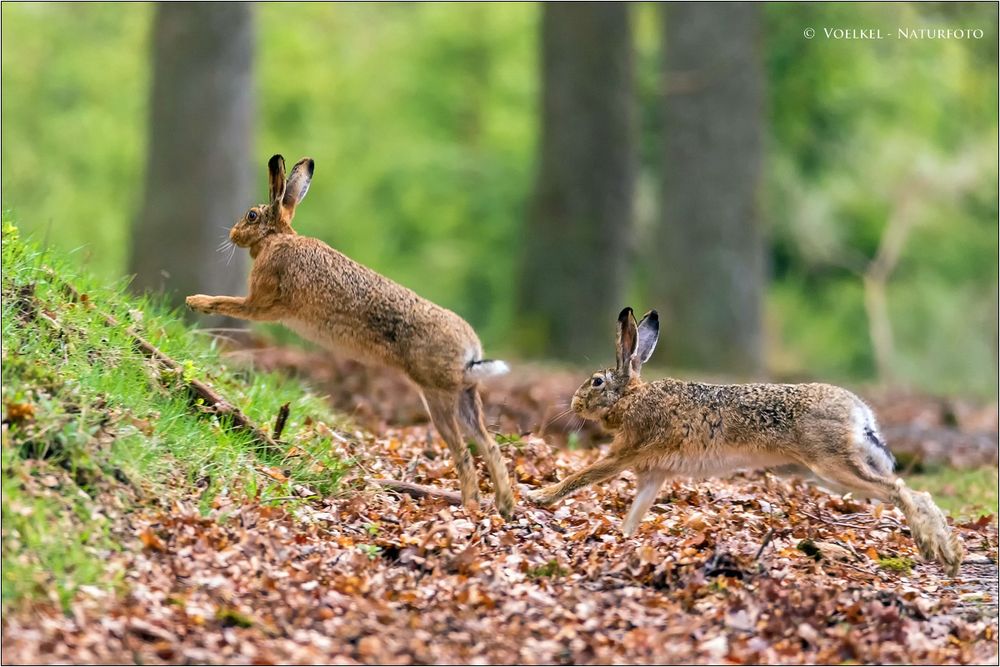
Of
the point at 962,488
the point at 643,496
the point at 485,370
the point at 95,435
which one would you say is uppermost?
the point at 485,370

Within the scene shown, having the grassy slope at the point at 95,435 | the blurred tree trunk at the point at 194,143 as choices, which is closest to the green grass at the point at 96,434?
the grassy slope at the point at 95,435

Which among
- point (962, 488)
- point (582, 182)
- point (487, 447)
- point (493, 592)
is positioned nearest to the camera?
point (493, 592)

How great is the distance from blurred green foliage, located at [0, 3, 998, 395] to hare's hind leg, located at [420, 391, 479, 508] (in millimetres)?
22184

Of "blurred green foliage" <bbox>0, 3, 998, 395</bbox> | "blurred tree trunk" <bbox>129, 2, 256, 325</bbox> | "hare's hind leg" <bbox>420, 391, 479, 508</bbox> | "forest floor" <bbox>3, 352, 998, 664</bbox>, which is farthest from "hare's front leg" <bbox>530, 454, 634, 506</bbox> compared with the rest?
"blurred green foliage" <bbox>0, 3, 998, 395</bbox>

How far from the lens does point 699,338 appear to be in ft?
68.9

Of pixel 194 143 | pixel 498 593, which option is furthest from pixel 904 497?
pixel 194 143

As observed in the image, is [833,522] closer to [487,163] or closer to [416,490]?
[416,490]

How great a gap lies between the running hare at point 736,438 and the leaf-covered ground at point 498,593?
0.29 m

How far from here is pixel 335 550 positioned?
7.54m

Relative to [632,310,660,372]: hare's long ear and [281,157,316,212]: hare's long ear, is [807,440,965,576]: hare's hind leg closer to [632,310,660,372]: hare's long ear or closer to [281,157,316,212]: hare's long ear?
[632,310,660,372]: hare's long ear

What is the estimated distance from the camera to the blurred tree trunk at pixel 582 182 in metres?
21.9

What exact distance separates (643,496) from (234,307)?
2873mm

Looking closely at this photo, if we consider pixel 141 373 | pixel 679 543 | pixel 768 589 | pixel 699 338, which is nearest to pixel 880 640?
pixel 768 589

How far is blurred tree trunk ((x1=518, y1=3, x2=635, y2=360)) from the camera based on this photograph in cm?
2186
